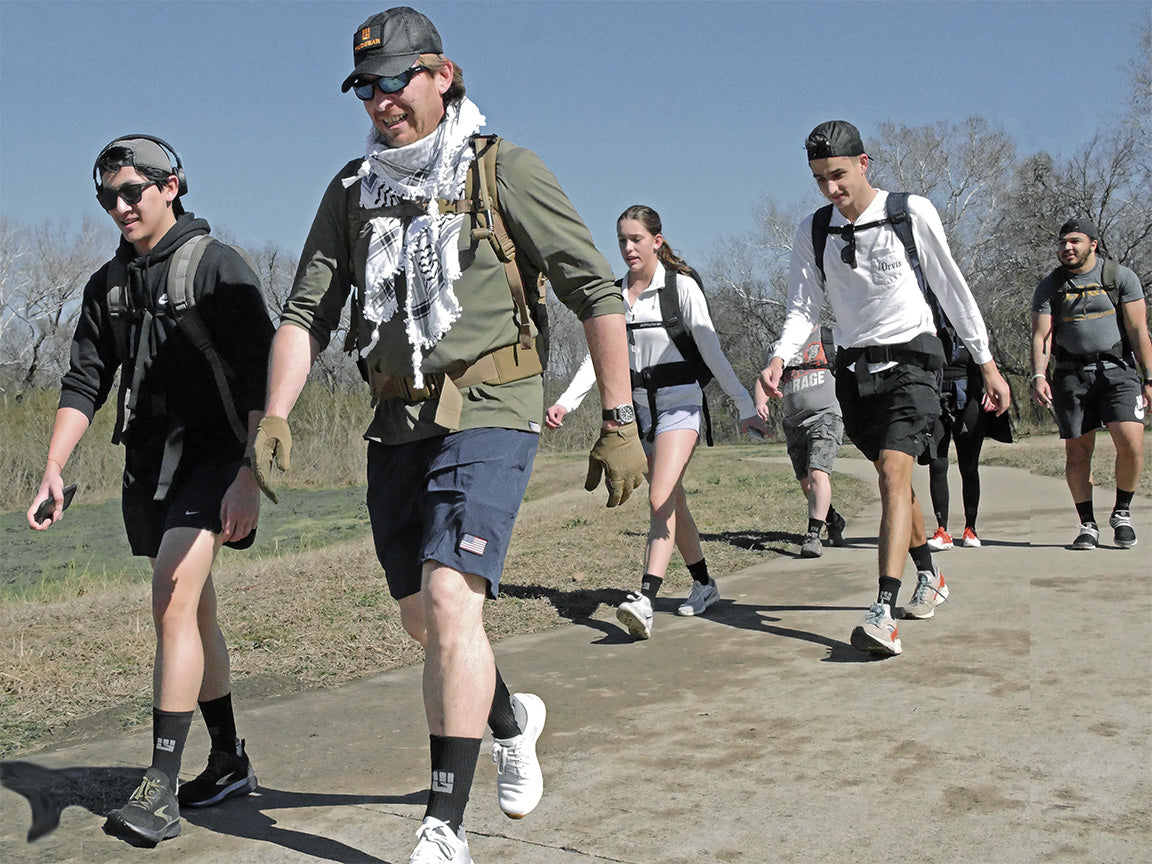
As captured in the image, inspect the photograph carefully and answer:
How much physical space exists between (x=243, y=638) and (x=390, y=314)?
326 centimetres

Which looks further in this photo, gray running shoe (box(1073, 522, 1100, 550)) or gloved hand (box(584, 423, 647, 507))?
gray running shoe (box(1073, 522, 1100, 550))

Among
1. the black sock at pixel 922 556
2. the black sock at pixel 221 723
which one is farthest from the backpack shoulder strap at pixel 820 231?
the black sock at pixel 221 723

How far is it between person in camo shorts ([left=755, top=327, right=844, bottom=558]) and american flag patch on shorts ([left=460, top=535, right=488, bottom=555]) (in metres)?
6.13

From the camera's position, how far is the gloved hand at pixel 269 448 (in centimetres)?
329

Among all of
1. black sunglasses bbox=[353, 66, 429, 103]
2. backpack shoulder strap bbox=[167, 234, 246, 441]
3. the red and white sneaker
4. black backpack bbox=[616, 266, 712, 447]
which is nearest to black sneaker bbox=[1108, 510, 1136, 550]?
the red and white sneaker

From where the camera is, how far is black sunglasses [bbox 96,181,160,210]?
152 inches

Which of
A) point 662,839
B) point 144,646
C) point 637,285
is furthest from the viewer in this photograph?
point 637,285

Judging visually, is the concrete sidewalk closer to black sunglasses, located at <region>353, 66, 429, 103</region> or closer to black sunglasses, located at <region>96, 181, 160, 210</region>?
black sunglasses, located at <region>96, 181, 160, 210</region>

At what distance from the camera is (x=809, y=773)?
3.78 m

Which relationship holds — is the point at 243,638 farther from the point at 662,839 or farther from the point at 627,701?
the point at 662,839

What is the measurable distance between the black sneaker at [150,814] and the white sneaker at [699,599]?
138 inches

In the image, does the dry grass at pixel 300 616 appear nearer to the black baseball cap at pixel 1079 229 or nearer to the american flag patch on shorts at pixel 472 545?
the american flag patch on shorts at pixel 472 545

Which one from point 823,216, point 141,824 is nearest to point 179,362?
point 141,824

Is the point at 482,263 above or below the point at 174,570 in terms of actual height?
above
